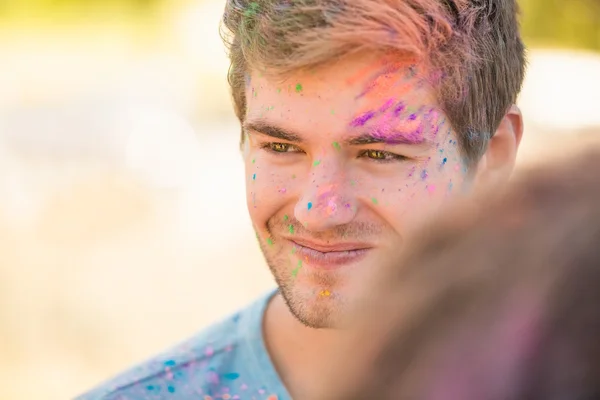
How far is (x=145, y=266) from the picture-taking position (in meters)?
6.52

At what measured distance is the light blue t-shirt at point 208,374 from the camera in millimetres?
2180

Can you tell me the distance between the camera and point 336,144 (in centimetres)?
206

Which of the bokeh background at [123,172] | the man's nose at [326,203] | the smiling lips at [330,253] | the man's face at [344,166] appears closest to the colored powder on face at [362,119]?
the man's face at [344,166]

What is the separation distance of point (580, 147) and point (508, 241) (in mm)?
208

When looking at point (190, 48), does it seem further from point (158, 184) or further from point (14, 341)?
point (14, 341)

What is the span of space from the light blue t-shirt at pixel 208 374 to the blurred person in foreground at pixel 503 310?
1.28 m

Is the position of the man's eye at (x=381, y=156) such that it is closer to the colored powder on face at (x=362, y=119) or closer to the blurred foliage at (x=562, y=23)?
the colored powder on face at (x=362, y=119)

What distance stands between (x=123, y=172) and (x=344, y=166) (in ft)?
20.9

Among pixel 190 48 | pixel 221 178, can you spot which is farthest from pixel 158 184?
pixel 190 48

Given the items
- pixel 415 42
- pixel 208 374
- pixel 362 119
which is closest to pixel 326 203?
pixel 362 119

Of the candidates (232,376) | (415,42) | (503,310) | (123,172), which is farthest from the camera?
(123,172)

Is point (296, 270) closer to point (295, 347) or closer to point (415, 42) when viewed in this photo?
point (295, 347)

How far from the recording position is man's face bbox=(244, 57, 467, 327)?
2.04 m

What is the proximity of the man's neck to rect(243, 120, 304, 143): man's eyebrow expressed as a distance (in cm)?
49
